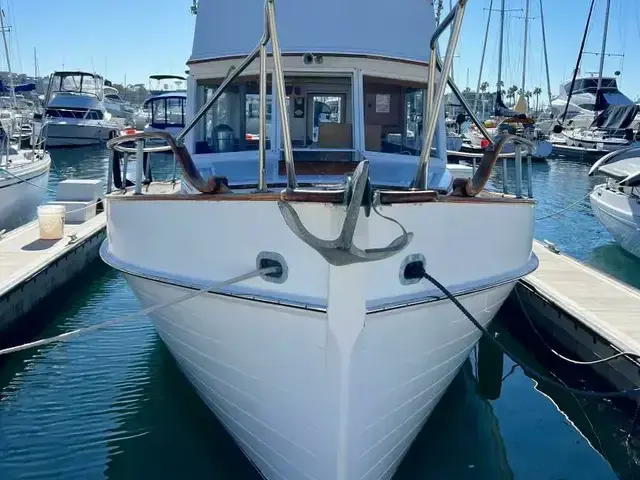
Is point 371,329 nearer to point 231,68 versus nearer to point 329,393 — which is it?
point 329,393

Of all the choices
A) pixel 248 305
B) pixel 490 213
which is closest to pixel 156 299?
pixel 248 305

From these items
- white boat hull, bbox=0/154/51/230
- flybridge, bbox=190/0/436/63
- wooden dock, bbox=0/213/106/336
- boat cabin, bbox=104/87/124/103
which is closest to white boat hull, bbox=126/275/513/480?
flybridge, bbox=190/0/436/63

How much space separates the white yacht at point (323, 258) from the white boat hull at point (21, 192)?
9.88 m

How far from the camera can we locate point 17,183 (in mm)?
15000

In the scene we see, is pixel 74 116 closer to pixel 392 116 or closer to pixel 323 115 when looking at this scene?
pixel 323 115

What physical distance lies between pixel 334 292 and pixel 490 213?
147cm

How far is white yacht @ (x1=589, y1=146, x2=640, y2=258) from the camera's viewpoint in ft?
44.8

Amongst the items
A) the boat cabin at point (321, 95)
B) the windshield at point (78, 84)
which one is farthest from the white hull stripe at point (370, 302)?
the windshield at point (78, 84)

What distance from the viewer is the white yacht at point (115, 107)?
4810 centimetres

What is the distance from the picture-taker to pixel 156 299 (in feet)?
17.0

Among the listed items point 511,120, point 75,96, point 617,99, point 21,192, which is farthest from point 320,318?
point 617,99

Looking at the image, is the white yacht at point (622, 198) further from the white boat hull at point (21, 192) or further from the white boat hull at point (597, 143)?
the white boat hull at point (597, 143)

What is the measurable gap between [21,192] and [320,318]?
13.5 meters

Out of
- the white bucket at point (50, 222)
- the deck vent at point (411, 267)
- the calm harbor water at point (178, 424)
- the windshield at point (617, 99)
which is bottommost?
the calm harbor water at point (178, 424)
